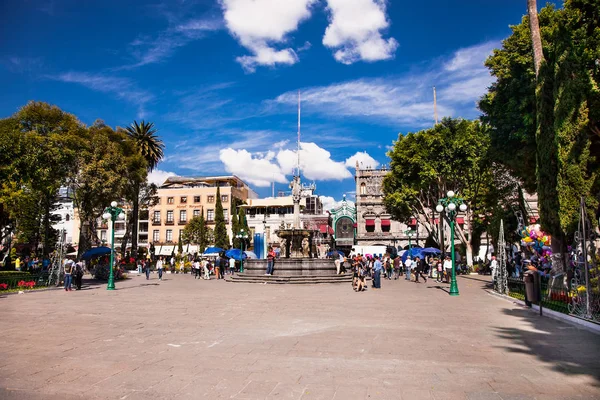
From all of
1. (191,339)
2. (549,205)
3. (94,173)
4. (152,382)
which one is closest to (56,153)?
(94,173)

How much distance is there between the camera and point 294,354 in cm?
722

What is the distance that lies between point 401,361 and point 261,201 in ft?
203

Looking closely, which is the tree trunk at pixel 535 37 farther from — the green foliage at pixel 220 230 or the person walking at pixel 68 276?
the green foliage at pixel 220 230

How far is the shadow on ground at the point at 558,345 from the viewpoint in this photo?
20.8ft

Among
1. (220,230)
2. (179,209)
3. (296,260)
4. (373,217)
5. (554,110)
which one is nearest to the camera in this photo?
(554,110)

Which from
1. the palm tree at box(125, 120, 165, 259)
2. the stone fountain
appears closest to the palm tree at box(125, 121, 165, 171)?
the palm tree at box(125, 120, 165, 259)

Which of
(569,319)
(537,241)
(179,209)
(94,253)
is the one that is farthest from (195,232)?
(569,319)

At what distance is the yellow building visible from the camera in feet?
213

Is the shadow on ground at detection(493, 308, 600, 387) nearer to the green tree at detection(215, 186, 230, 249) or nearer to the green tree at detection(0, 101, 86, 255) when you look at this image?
the green tree at detection(0, 101, 86, 255)

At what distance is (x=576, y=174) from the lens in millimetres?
12352

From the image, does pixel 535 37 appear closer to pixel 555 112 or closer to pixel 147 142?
pixel 555 112

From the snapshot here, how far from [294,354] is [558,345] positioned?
484 centimetres

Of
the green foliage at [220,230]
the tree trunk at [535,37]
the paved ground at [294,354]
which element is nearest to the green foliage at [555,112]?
the tree trunk at [535,37]

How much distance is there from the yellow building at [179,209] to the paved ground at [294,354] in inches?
2072
